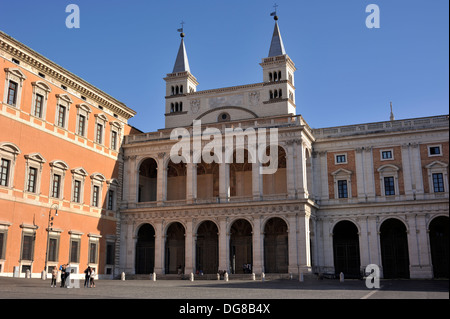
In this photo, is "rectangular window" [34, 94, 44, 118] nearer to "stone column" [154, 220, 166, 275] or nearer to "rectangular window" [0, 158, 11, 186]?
"rectangular window" [0, 158, 11, 186]

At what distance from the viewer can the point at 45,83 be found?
118 feet

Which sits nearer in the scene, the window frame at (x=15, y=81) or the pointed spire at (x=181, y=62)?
the window frame at (x=15, y=81)

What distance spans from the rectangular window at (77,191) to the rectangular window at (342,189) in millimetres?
22177

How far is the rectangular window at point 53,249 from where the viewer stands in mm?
35031

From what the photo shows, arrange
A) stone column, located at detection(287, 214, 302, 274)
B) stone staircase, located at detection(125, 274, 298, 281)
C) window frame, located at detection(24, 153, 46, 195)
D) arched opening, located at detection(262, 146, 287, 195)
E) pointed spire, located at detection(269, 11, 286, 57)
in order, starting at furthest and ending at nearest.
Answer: pointed spire, located at detection(269, 11, 286, 57) → arched opening, located at detection(262, 146, 287, 195) → stone column, located at detection(287, 214, 302, 274) → stone staircase, located at detection(125, 274, 298, 281) → window frame, located at detection(24, 153, 46, 195)

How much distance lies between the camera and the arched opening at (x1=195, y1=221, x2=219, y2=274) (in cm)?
4456

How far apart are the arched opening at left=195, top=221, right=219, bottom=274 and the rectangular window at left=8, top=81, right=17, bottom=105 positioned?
20062mm

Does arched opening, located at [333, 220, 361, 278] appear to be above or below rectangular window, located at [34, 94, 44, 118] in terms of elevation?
below

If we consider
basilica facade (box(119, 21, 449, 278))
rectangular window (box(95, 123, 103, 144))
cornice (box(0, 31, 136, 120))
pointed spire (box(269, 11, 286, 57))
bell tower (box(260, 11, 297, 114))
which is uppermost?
pointed spire (box(269, 11, 286, 57))

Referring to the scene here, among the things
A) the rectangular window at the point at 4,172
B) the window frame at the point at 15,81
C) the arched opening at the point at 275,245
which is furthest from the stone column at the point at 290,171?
the rectangular window at the point at 4,172

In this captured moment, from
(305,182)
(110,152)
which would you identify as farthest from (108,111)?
(305,182)

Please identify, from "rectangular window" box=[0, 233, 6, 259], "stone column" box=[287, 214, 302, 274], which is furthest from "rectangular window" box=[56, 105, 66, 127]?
"stone column" box=[287, 214, 302, 274]

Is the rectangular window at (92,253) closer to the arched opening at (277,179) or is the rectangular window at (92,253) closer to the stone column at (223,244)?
the stone column at (223,244)

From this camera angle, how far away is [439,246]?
40.9 metres
